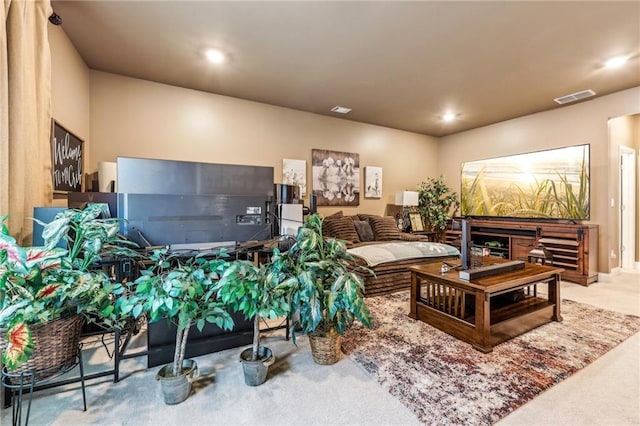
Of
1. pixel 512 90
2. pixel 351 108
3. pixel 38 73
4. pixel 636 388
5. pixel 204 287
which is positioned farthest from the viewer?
pixel 351 108

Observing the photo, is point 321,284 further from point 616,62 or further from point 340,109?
point 616,62

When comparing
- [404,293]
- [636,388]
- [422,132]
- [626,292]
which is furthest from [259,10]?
[626,292]

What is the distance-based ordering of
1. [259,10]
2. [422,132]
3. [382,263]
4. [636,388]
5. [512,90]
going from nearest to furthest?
[636,388] → [259,10] → [382,263] → [512,90] → [422,132]

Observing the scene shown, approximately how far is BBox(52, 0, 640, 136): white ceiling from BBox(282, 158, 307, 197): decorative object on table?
1019 mm

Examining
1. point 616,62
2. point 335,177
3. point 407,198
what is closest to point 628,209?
point 616,62

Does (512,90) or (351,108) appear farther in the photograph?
(351,108)

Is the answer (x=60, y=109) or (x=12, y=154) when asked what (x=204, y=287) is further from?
(x=60, y=109)

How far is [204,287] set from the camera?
1565 millimetres

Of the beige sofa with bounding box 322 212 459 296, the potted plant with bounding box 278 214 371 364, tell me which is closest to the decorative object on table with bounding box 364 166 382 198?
the beige sofa with bounding box 322 212 459 296

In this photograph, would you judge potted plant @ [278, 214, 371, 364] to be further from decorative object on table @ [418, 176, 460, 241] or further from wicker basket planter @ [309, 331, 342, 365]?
decorative object on table @ [418, 176, 460, 241]

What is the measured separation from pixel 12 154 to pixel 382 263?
10.9 ft

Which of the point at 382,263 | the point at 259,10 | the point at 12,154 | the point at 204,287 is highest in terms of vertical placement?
the point at 259,10

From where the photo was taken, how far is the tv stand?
3865mm

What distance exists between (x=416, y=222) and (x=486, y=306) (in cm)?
362
